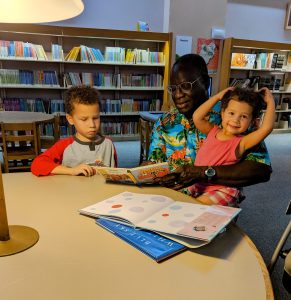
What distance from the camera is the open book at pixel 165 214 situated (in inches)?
29.9

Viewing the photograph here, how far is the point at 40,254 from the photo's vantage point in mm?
709

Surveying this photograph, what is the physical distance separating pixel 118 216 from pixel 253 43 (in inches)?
227

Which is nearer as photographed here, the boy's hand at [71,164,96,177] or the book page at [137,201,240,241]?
the book page at [137,201,240,241]

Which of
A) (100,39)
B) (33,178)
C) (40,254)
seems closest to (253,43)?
(100,39)

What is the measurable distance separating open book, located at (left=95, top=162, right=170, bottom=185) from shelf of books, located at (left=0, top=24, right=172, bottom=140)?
3560 mm

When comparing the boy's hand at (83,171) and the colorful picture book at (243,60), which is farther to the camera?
the colorful picture book at (243,60)

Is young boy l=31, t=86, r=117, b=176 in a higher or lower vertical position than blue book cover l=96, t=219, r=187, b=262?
higher

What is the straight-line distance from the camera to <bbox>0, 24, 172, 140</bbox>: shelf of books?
4652 millimetres

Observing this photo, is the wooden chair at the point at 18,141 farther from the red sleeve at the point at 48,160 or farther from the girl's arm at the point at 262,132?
the girl's arm at the point at 262,132

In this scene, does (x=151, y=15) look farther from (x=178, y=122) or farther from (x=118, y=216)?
(x=118, y=216)

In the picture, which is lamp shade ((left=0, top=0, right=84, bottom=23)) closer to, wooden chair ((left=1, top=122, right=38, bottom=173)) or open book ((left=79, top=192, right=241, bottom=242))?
open book ((left=79, top=192, right=241, bottom=242))

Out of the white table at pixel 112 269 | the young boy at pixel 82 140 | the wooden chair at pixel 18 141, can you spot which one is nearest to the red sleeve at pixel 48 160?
the young boy at pixel 82 140

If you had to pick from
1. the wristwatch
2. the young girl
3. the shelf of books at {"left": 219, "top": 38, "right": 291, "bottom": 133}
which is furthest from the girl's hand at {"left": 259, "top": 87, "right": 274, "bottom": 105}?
the shelf of books at {"left": 219, "top": 38, "right": 291, "bottom": 133}

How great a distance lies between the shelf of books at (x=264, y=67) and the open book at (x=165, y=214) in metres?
4.92
